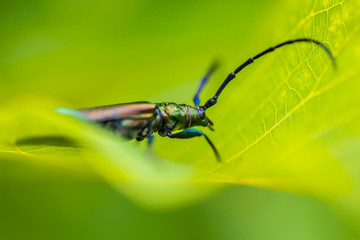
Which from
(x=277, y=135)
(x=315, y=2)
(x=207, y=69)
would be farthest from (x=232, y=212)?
(x=315, y=2)

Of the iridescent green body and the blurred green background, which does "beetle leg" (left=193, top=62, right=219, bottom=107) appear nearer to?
Result: the blurred green background

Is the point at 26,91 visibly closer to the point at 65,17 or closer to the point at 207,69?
the point at 65,17

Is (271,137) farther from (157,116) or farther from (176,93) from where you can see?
(176,93)

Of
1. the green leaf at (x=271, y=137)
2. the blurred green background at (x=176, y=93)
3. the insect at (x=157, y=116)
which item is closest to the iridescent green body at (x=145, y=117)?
the insect at (x=157, y=116)

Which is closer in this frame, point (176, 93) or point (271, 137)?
point (271, 137)

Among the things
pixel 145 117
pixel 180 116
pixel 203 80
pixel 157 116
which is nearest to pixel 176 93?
pixel 203 80

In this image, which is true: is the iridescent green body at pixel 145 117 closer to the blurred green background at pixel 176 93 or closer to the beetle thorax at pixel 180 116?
the beetle thorax at pixel 180 116
